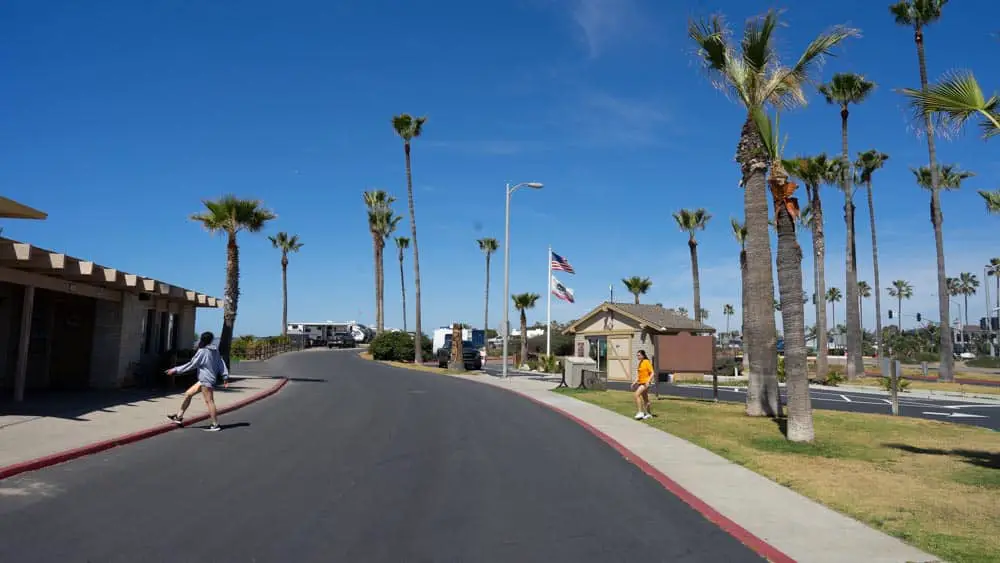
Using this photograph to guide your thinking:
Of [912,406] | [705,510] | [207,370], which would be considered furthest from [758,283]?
[207,370]

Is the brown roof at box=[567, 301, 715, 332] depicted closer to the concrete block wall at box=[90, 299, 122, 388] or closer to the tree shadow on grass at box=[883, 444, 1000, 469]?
the tree shadow on grass at box=[883, 444, 1000, 469]

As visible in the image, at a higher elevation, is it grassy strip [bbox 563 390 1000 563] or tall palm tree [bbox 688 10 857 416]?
tall palm tree [bbox 688 10 857 416]

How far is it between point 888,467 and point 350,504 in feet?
27.5

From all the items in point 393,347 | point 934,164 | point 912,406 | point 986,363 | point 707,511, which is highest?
point 934,164

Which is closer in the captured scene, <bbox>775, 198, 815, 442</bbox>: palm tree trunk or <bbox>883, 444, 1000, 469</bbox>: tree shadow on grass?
<bbox>883, 444, 1000, 469</bbox>: tree shadow on grass

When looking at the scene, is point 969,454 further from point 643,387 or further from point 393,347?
point 393,347

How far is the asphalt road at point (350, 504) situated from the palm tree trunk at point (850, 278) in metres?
34.7

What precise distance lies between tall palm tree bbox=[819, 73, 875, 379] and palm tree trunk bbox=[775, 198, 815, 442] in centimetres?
2902

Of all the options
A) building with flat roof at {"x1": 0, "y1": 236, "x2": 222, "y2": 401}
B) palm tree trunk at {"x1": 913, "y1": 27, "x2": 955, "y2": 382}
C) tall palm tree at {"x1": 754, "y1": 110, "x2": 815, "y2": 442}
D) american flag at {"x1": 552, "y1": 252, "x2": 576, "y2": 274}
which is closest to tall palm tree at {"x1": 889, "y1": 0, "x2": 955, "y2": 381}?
palm tree trunk at {"x1": 913, "y1": 27, "x2": 955, "y2": 382}

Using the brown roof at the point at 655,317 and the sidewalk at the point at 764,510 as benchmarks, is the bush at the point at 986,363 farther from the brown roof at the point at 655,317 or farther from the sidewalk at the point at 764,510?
the sidewalk at the point at 764,510

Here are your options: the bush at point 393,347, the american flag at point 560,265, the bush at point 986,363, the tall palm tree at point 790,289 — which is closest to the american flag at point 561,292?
the american flag at point 560,265

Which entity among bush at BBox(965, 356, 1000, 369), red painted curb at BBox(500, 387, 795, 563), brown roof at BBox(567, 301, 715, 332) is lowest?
red painted curb at BBox(500, 387, 795, 563)

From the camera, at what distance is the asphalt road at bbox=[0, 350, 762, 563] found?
6.40 m

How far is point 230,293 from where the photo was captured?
28.2m
